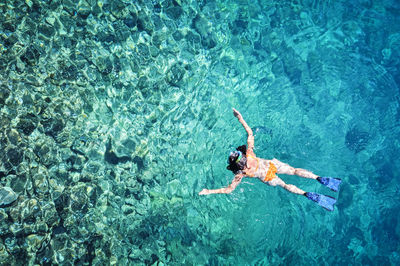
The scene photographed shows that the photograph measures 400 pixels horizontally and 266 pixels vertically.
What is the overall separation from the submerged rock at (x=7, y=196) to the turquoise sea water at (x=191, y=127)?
0.10 m

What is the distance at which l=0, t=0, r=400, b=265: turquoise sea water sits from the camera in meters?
6.12

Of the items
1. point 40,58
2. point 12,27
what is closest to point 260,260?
point 40,58

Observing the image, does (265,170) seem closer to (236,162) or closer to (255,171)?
(255,171)

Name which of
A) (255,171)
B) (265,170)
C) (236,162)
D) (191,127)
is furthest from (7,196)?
(265,170)

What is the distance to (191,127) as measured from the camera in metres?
7.48

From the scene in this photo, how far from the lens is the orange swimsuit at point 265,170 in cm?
588

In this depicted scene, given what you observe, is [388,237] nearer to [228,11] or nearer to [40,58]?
[228,11]

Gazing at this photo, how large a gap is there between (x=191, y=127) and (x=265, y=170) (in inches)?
104

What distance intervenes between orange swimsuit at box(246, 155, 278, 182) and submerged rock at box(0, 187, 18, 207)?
556 centimetres

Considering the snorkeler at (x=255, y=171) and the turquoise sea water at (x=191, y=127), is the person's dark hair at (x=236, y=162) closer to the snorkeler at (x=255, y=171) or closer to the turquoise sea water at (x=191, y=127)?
the snorkeler at (x=255, y=171)

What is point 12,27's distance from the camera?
600 cm

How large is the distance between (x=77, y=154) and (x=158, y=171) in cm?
223

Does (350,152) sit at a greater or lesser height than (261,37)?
lesser

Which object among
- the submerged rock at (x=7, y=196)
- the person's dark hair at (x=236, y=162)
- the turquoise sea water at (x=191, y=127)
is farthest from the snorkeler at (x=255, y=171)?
the submerged rock at (x=7, y=196)
